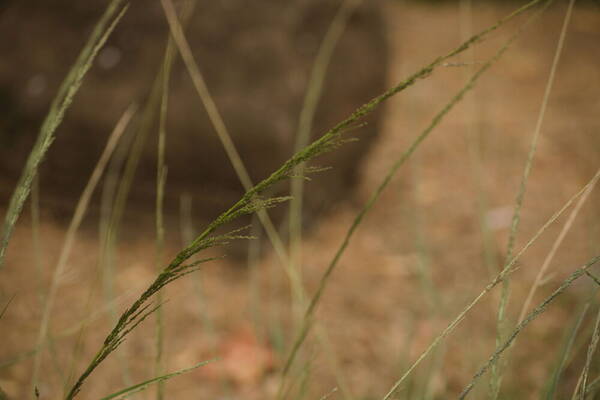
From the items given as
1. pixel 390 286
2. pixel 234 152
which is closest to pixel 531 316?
pixel 234 152

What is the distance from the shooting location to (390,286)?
1.63 m

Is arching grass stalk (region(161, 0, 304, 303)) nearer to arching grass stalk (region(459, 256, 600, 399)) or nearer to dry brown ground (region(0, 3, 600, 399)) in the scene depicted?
dry brown ground (region(0, 3, 600, 399))

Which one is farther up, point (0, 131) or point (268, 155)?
point (0, 131)

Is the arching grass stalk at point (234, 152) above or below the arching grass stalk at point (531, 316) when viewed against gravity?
above

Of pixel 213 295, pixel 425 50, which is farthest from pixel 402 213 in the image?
pixel 425 50

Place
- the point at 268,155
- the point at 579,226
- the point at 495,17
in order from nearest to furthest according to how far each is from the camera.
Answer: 1. the point at 268,155
2. the point at 579,226
3. the point at 495,17

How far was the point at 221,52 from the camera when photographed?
1.67 m

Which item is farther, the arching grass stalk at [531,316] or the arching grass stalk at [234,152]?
the arching grass stalk at [234,152]

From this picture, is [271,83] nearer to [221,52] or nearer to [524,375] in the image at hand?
[221,52]

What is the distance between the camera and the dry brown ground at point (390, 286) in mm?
1216

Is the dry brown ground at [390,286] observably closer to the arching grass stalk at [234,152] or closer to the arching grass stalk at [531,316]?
the arching grass stalk at [234,152]

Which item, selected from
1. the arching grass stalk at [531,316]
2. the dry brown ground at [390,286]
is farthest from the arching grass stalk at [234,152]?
the arching grass stalk at [531,316]

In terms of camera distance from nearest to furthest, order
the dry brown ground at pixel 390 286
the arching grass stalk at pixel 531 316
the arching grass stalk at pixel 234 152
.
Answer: the arching grass stalk at pixel 531 316 → the arching grass stalk at pixel 234 152 → the dry brown ground at pixel 390 286

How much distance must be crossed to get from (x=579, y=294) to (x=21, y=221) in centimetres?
153
